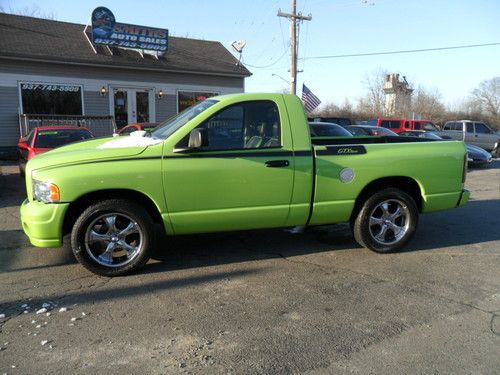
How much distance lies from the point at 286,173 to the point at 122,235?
1824mm

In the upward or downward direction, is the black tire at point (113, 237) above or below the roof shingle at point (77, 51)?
below

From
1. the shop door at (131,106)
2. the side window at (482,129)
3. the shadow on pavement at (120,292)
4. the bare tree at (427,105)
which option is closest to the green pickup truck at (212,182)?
the shadow on pavement at (120,292)

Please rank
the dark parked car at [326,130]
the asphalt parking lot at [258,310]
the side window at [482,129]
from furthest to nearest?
the side window at [482,129]
the dark parked car at [326,130]
the asphalt parking lot at [258,310]

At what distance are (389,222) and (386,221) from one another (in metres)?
0.04

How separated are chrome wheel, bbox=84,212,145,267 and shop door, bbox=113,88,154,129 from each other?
1418cm

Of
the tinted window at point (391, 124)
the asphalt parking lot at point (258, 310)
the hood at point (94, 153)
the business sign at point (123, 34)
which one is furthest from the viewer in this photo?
the tinted window at point (391, 124)

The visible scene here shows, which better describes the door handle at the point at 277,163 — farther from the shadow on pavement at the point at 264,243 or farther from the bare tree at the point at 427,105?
the bare tree at the point at 427,105

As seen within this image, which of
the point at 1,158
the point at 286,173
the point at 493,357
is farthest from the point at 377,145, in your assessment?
the point at 1,158

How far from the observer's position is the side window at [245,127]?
4.66m

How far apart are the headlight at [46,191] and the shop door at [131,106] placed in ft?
46.2

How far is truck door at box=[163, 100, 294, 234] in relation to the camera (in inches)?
178

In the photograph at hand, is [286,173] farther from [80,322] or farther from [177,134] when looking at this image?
[80,322]

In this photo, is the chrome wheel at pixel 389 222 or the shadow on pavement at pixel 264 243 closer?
the shadow on pavement at pixel 264 243

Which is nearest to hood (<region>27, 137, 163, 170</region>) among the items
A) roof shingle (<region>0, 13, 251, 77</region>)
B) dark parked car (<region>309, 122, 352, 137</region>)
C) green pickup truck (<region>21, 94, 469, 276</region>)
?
green pickup truck (<region>21, 94, 469, 276</region>)
